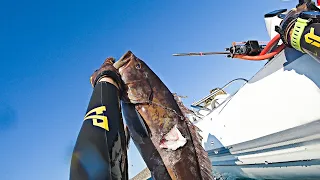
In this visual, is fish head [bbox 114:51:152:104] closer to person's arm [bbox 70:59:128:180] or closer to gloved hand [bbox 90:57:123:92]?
gloved hand [bbox 90:57:123:92]

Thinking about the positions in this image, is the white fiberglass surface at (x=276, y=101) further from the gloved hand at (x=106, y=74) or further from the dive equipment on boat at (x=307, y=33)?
the gloved hand at (x=106, y=74)

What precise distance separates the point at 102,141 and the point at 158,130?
860mm

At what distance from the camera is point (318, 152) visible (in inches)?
126

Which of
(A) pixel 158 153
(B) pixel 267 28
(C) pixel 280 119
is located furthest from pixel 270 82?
(A) pixel 158 153

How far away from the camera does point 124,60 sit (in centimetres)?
299

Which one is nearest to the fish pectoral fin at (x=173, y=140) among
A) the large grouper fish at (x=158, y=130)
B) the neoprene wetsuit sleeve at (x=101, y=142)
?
the large grouper fish at (x=158, y=130)

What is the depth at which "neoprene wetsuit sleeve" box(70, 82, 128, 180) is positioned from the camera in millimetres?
1931

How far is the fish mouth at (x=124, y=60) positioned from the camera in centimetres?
293

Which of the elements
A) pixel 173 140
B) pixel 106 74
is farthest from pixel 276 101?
pixel 106 74

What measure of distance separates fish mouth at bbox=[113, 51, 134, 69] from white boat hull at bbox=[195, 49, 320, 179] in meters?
1.78

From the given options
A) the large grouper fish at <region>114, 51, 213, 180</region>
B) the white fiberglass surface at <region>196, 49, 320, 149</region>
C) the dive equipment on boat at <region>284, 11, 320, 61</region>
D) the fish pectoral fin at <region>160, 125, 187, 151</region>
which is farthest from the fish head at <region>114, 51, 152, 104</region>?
the white fiberglass surface at <region>196, 49, 320, 149</region>

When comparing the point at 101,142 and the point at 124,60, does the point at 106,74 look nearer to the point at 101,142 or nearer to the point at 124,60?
the point at 124,60

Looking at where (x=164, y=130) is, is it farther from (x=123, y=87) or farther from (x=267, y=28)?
(x=267, y=28)

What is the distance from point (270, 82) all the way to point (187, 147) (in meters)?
1.56
